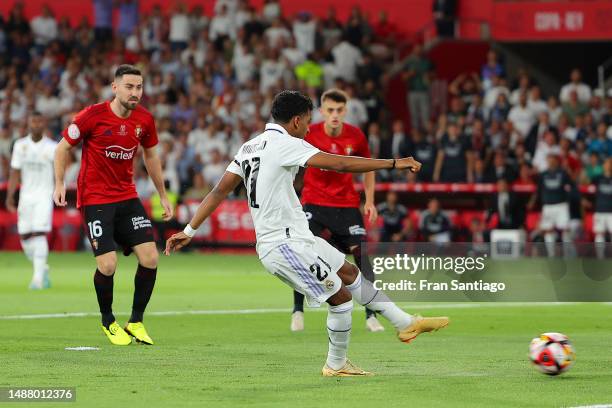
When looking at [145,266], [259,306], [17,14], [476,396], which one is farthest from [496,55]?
[476,396]

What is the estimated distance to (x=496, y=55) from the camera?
32312 mm

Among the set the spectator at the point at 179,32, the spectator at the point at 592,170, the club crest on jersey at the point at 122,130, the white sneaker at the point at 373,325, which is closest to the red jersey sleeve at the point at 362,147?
the white sneaker at the point at 373,325

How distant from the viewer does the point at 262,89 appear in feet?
106

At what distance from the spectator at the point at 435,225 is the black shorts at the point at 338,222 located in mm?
12302

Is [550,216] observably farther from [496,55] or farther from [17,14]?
[17,14]

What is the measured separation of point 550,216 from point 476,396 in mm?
17748

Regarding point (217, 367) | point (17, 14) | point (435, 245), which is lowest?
point (435, 245)

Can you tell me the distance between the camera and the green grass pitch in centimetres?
936

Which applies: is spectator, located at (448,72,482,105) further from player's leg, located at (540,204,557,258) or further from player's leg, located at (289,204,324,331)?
player's leg, located at (289,204,324,331)

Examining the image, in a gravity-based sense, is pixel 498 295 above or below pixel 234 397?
below

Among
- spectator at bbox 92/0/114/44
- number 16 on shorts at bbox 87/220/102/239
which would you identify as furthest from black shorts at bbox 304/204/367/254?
spectator at bbox 92/0/114/44

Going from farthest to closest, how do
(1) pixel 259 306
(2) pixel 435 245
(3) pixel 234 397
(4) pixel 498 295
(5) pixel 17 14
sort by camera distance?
(5) pixel 17 14, (2) pixel 435 245, (4) pixel 498 295, (1) pixel 259 306, (3) pixel 234 397

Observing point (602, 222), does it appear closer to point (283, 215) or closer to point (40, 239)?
point (40, 239)

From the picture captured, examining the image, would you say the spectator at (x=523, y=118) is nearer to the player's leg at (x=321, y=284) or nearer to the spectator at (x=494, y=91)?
the spectator at (x=494, y=91)
